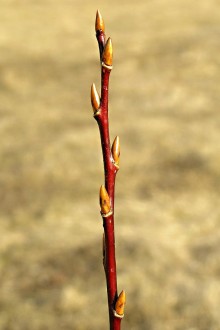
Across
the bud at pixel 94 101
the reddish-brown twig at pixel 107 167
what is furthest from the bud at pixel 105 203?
the bud at pixel 94 101

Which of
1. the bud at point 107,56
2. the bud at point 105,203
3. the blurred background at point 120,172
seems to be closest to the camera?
the bud at point 107,56

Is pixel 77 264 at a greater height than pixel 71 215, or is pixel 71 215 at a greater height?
pixel 71 215

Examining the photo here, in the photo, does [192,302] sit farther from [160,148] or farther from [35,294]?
[160,148]

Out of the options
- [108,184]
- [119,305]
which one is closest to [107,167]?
[108,184]

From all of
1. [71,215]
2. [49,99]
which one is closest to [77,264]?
[71,215]

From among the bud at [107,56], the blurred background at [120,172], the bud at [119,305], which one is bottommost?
the bud at [119,305]

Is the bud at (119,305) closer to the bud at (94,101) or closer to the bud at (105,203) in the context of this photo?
the bud at (105,203)

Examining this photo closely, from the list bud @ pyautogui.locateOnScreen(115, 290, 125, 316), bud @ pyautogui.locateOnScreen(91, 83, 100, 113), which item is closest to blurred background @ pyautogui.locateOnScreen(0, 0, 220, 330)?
bud @ pyautogui.locateOnScreen(115, 290, 125, 316)
